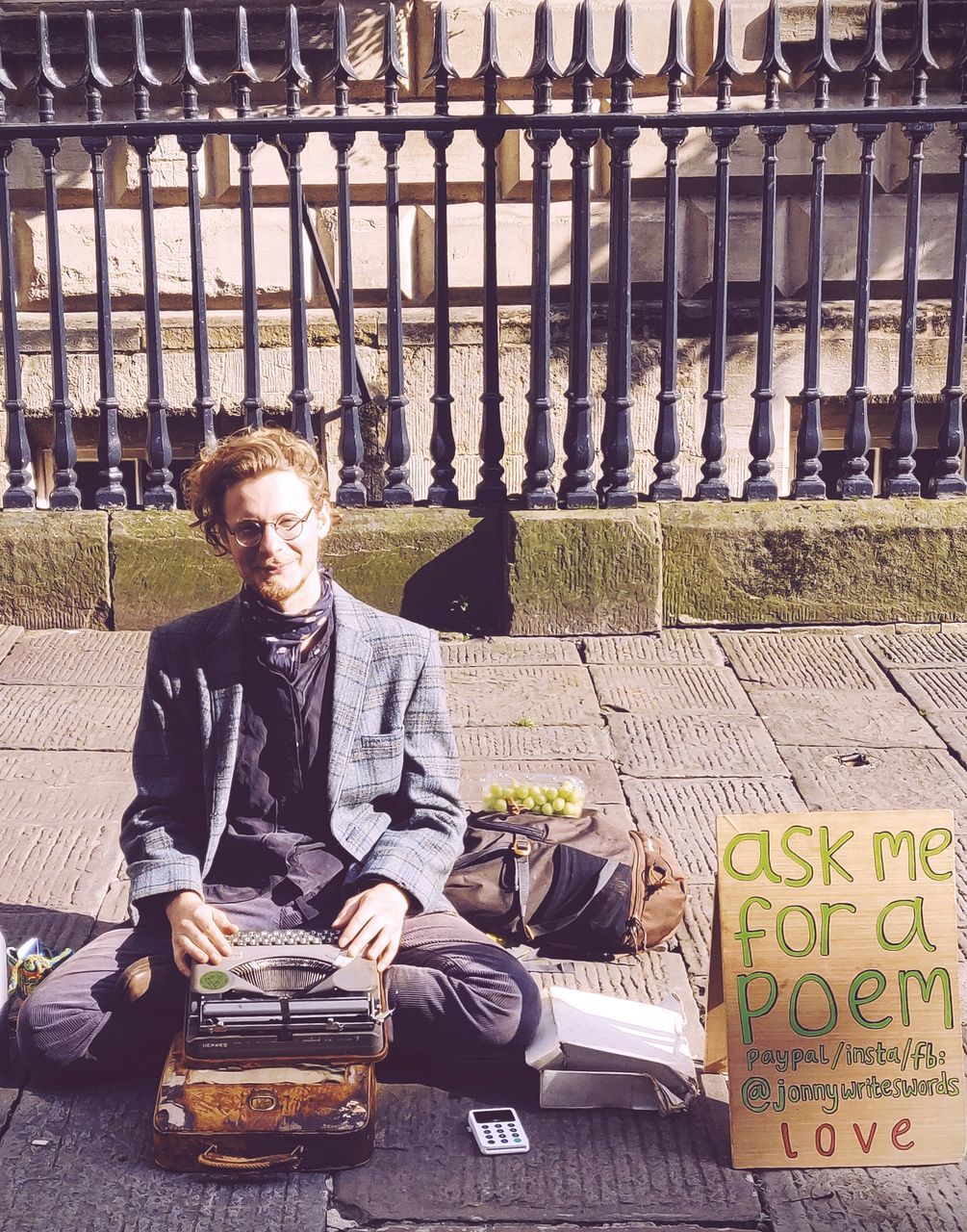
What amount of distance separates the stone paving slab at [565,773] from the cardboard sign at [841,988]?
1503 millimetres

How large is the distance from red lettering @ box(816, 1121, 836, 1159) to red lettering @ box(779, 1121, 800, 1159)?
1.8 inches

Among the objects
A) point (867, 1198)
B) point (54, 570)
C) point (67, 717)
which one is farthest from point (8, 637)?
point (867, 1198)

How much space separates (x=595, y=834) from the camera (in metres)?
3.78

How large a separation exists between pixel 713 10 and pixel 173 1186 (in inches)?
260

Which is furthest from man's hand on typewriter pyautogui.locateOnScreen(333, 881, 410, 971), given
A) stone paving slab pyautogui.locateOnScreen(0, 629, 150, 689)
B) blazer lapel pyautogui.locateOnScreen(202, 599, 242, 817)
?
stone paving slab pyautogui.locateOnScreen(0, 629, 150, 689)

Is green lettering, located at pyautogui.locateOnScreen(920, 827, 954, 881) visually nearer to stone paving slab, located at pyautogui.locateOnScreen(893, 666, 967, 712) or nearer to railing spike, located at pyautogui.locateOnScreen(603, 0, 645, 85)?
stone paving slab, located at pyautogui.locateOnScreen(893, 666, 967, 712)

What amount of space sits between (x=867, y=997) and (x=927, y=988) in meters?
0.12

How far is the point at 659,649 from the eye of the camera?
586 centimetres

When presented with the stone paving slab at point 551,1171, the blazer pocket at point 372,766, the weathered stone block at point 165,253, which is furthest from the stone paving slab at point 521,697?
the weathered stone block at point 165,253

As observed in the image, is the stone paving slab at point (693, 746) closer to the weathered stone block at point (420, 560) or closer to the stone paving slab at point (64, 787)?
the weathered stone block at point (420, 560)

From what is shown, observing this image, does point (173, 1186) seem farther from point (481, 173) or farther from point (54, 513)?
point (481, 173)

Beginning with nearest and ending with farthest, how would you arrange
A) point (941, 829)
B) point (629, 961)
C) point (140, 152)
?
point (941, 829) → point (629, 961) → point (140, 152)

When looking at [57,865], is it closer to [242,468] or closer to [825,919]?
[242,468]

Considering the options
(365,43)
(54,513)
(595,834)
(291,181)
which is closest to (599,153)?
(365,43)
